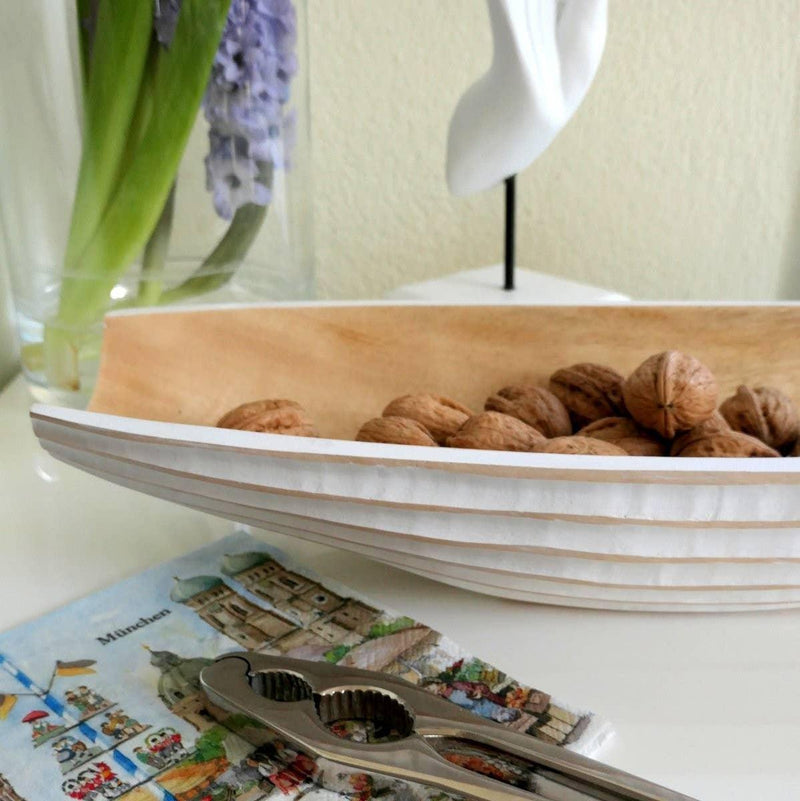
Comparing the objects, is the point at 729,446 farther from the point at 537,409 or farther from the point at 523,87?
the point at 523,87

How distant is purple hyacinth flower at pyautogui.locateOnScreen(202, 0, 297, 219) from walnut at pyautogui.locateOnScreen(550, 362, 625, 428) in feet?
0.83

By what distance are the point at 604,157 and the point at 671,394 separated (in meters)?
0.58

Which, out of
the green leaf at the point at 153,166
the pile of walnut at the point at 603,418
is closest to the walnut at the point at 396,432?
the pile of walnut at the point at 603,418

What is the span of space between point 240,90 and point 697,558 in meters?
0.39

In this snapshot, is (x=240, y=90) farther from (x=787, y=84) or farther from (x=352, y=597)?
(x=787, y=84)

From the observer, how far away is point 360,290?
893 millimetres

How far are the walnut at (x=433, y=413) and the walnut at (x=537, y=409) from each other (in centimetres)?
2

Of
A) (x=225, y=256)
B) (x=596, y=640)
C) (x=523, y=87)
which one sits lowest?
(x=596, y=640)

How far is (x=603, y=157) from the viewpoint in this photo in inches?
36.6

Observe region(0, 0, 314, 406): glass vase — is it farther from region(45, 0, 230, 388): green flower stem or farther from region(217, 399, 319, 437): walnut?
region(217, 399, 319, 437): walnut

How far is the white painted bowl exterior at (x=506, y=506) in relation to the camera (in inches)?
12.8

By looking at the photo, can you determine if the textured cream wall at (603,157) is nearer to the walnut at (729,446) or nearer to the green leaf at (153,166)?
the green leaf at (153,166)

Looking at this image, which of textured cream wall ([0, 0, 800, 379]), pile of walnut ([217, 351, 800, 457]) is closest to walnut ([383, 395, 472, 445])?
pile of walnut ([217, 351, 800, 457])

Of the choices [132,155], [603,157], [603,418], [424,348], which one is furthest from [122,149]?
[603,157]
